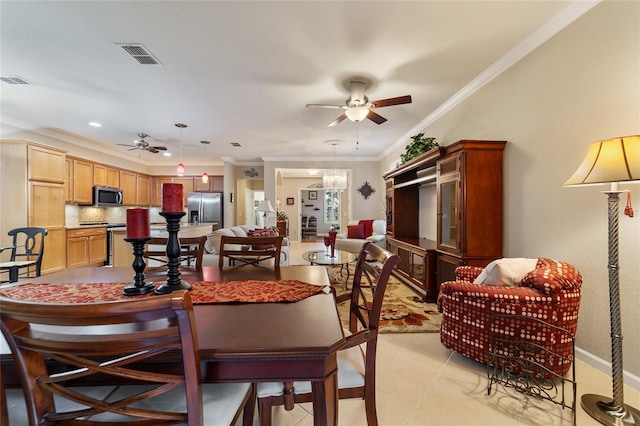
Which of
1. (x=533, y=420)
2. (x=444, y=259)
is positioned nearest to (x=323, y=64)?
(x=444, y=259)

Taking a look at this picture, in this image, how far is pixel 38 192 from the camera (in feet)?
13.9

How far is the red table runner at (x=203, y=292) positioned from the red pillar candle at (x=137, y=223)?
0.95 feet

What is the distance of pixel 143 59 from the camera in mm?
2594

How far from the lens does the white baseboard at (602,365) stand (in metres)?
1.66

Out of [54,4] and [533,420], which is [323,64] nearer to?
[54,4]

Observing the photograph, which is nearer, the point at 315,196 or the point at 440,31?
the point at 440,31

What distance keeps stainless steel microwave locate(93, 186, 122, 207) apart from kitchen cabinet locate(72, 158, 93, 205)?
0.10 m

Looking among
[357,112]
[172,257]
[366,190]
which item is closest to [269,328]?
[172,257]

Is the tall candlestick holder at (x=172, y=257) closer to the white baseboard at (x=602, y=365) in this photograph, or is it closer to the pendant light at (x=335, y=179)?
the white baseboard at (x=602, y=365)

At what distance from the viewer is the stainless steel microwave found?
18.9ft

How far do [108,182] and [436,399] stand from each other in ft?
24.6

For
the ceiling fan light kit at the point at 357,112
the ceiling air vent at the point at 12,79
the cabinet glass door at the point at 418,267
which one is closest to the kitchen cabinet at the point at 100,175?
the ceiling air vent at the point at 12,79

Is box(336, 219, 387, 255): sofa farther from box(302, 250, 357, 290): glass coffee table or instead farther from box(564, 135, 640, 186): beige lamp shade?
box(564, 135, 640, 186): beige lamp shade

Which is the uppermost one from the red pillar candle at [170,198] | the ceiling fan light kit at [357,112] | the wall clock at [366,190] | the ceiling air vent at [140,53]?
the ceiling air vent at [140,53]
